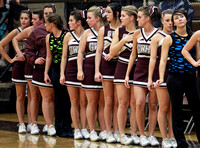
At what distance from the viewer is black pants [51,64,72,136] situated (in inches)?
276

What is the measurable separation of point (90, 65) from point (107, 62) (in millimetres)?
285

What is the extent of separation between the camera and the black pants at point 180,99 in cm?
542

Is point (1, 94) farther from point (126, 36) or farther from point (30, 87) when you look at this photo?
point (126, 36)

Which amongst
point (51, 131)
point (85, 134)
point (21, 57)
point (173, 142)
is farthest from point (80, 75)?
point (173, 142)

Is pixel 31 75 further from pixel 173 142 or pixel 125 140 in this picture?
pixel 173 142

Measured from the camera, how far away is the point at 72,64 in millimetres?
6754

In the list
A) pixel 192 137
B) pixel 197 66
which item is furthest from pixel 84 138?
pixel 197 66

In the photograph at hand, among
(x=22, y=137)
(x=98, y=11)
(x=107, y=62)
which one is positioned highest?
(x=98, y=11)

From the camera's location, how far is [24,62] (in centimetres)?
759

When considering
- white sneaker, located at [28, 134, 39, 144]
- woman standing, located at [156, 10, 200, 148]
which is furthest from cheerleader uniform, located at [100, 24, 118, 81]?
white sneaker, located at [28, 134, 39, 144]

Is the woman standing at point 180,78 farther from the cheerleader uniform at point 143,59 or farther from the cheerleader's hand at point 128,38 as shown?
the cheerleader's hand at point 128,38

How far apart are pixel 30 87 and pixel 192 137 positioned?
240cm

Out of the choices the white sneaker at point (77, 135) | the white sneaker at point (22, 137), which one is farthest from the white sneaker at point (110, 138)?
the white sneaker at point (22, 137)

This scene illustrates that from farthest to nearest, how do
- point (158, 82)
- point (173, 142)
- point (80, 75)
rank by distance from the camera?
1. point (80, 75)
2. point (173, 142)
3. point (158, 82)
